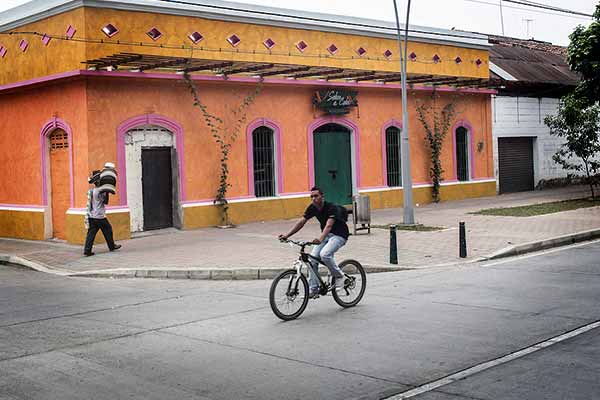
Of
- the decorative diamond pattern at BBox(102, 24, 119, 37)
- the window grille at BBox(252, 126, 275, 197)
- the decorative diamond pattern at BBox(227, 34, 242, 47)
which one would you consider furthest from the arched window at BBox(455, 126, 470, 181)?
the decorative diamond pattern at BBox(102, 24, 119, 37)

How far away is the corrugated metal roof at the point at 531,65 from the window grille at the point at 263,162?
14089mm

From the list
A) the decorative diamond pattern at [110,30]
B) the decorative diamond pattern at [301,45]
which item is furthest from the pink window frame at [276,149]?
the decorative diamond pattern at [110,30]

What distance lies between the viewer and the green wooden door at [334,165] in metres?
25.1

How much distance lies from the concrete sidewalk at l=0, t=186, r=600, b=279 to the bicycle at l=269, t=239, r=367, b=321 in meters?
3.43

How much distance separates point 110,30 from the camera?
64.3 feet

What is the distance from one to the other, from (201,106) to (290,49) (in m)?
3.89

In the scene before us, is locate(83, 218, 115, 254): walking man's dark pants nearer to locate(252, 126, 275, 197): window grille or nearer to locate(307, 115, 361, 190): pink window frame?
locate(252, 126, 275, 197): window grille

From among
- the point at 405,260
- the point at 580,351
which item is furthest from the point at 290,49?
the point at 580,351

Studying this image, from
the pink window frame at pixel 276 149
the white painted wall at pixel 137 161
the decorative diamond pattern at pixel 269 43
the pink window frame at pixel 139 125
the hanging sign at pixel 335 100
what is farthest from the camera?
the hanging sign at pixel 335 100

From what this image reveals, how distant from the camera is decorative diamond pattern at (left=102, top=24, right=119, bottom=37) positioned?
19531 mm

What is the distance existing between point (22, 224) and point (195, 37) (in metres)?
6.86

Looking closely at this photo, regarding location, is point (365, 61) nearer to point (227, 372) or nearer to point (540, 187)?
point (540, 187)

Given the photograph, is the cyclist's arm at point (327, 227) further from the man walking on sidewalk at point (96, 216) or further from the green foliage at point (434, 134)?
the green foliage at point (434, 134)

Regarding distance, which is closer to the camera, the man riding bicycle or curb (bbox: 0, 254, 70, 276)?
the man riding bicycle
